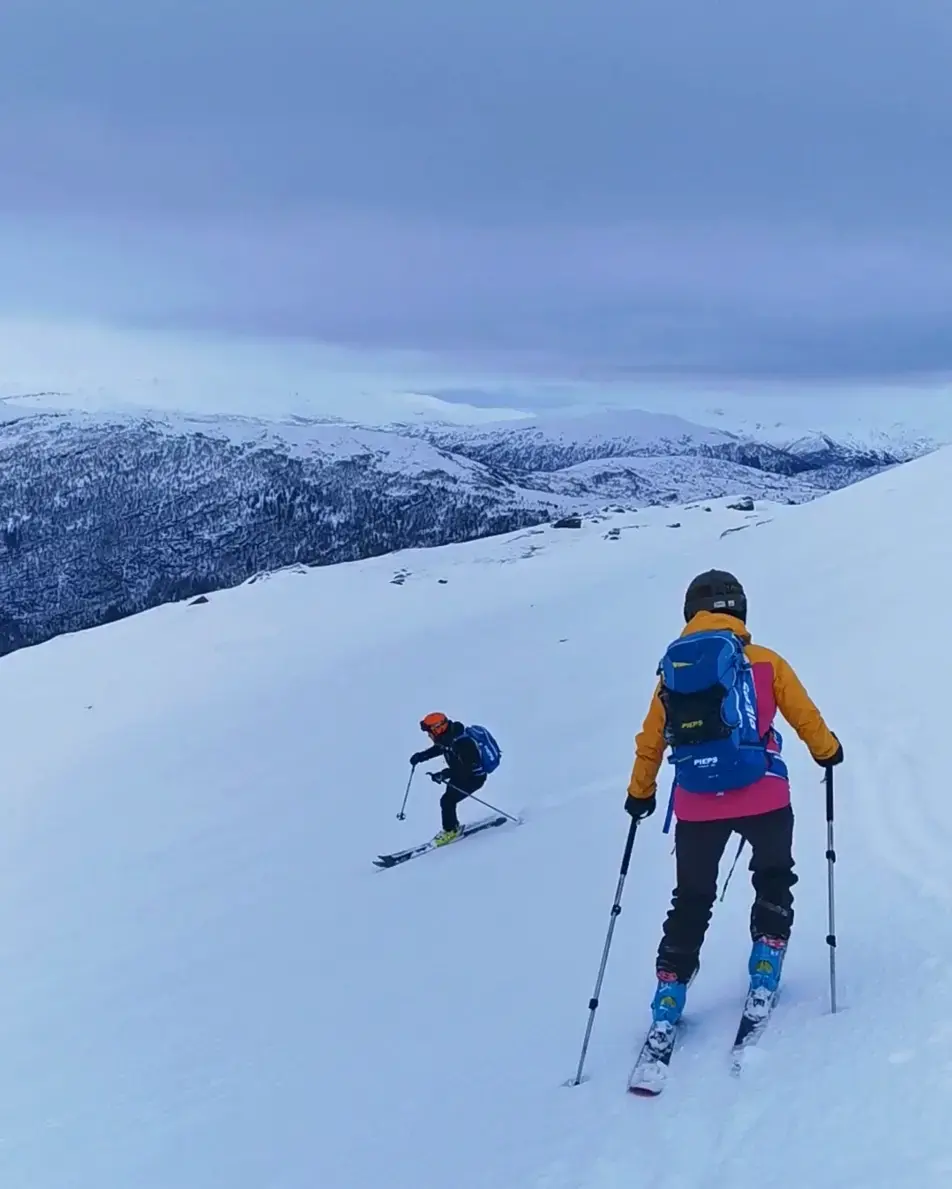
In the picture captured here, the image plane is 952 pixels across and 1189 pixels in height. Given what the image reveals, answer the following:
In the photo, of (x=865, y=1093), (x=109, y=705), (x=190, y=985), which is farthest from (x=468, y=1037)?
(x=109, y=705)

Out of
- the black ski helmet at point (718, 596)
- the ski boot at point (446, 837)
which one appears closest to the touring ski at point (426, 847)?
the ski boot at point (446, 837)

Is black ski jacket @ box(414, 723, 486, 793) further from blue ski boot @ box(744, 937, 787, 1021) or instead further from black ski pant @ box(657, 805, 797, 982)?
blue ski boot @ box(744, 937, 787, 1021)

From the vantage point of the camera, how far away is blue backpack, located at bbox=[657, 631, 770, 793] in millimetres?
6039

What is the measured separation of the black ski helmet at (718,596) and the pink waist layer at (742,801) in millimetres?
1094

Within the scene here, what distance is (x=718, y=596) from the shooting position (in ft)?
21.1

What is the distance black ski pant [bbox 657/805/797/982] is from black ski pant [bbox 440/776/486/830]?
8.26m

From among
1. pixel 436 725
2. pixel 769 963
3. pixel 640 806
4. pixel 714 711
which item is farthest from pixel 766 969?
pixel 436 725

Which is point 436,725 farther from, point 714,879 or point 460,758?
point 714,879

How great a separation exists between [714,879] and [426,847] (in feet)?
28.7

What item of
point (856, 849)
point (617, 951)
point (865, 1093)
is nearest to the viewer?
point (865, 1093)

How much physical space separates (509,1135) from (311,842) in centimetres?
1133

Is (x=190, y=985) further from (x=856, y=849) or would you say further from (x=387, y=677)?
(x=387, y=677)

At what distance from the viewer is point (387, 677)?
31.7 metres

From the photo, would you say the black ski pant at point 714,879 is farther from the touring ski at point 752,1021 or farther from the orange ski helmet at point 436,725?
the orange ski helmet at point 436,725
